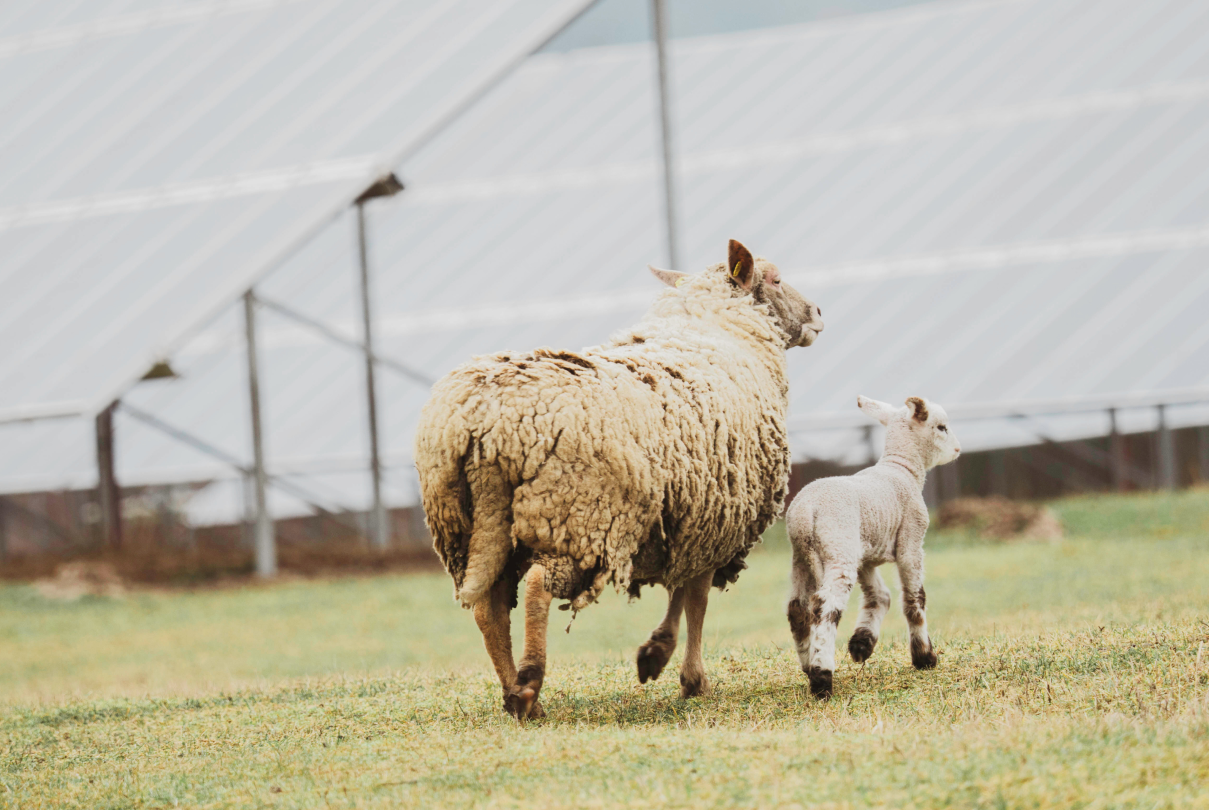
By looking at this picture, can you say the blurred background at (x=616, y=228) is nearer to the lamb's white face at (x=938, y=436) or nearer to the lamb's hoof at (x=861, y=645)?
the lamb's white face at (x=938, y=436)

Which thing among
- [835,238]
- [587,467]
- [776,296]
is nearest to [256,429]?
[835,238]

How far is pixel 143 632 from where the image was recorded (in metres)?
15.5

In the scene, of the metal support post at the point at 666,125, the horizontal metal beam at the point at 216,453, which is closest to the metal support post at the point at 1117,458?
the metal support post at the point at 666,125

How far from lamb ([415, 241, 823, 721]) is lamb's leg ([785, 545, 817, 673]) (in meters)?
0.29

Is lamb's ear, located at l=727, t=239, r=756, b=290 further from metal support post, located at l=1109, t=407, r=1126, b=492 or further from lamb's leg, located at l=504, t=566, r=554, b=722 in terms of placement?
metal support post, located at l=1109, t=407, r=1126, b=492

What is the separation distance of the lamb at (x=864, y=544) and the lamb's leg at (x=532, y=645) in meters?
1.17

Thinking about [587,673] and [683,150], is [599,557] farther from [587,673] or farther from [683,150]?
[683,150]

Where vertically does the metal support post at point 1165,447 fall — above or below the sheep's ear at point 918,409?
below

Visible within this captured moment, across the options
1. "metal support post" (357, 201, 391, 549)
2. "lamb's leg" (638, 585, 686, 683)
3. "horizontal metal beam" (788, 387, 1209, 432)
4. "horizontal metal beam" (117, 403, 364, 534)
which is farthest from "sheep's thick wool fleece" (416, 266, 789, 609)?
"horizontal metal beam" (117, 403, 364, 534)

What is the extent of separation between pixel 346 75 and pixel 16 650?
9184mm

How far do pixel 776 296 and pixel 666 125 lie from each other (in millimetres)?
11523

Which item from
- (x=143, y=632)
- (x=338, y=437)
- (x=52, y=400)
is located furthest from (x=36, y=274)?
(x=338, y=437)

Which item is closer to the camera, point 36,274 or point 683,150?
point 36,274

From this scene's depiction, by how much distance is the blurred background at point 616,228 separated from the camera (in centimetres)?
1880
